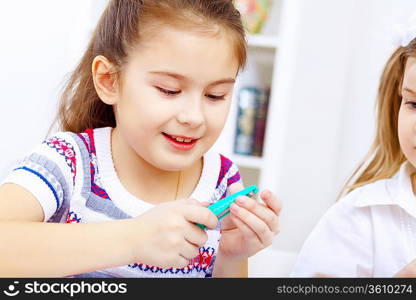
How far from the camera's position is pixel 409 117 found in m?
1.15

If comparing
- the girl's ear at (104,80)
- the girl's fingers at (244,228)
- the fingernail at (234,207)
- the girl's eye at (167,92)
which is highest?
the girl's ear at (104,80)

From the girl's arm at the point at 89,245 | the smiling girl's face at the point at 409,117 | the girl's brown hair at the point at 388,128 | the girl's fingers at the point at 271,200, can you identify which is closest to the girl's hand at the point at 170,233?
the girl's arm at the point at 89,245

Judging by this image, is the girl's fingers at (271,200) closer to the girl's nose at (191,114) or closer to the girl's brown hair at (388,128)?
the girl's nose at (191,114)

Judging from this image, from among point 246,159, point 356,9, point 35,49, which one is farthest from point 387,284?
point 356,9

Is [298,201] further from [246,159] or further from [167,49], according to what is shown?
[167,49]

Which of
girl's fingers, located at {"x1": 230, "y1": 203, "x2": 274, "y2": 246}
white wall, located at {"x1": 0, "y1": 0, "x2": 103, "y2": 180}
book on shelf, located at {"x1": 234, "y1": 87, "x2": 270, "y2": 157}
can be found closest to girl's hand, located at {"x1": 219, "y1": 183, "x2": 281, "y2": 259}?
girl's fingers, located at {"x1": 230, "y1": 203, "x2": 274, "y2": 246}

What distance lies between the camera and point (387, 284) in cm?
97

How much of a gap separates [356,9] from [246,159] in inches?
28.1

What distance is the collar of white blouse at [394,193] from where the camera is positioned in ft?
4.03

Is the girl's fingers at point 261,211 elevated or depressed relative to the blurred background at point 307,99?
depressed

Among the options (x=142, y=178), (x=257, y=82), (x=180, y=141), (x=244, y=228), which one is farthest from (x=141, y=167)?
(x=257, y=82)

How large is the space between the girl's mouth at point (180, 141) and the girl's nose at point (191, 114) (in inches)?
1.6

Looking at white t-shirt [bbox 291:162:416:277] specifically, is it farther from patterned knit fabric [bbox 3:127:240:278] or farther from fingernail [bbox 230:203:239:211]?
fingernail [bbox 230:203:239:211]

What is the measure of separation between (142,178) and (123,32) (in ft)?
0.86
